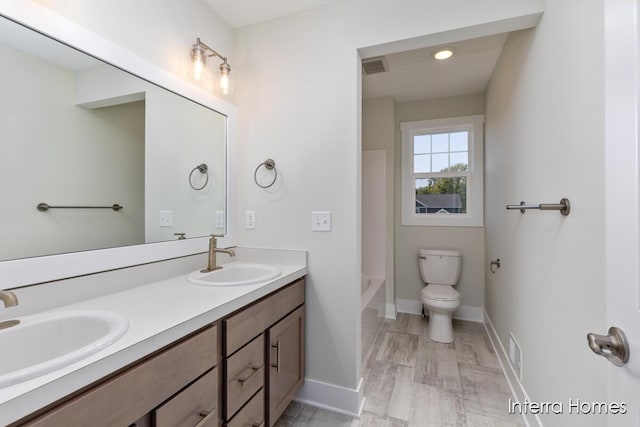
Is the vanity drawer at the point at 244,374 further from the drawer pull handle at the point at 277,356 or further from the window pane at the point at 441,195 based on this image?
the window pane at the point at 441,195

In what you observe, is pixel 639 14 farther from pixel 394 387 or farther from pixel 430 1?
pixel 394 387

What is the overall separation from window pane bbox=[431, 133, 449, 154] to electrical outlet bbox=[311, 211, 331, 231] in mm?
2062

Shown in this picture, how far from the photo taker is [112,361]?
0.73 m

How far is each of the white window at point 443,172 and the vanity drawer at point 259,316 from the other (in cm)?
205

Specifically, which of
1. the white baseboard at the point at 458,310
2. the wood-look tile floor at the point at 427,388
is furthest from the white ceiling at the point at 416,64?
the wood-look tile floor at the point at 427,388

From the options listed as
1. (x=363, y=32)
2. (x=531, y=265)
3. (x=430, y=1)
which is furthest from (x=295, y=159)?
(x=531, y=265)

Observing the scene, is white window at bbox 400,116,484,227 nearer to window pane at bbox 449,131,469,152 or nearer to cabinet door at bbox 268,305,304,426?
window pane at bbox 449,131,469,152

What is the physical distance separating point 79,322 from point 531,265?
203cm

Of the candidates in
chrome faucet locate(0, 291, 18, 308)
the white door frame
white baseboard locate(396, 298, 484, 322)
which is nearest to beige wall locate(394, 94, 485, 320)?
white baseboard locate(396, 298, 484, 322)

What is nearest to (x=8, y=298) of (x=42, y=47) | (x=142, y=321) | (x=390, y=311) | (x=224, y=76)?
(x=142, y=321)

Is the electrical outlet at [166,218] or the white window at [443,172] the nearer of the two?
the electrical outlet at [166,218]

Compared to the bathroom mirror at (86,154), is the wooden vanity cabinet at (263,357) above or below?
below

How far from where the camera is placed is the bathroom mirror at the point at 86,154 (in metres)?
1.02

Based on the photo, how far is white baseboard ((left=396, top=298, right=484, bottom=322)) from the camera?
307 centimetres
